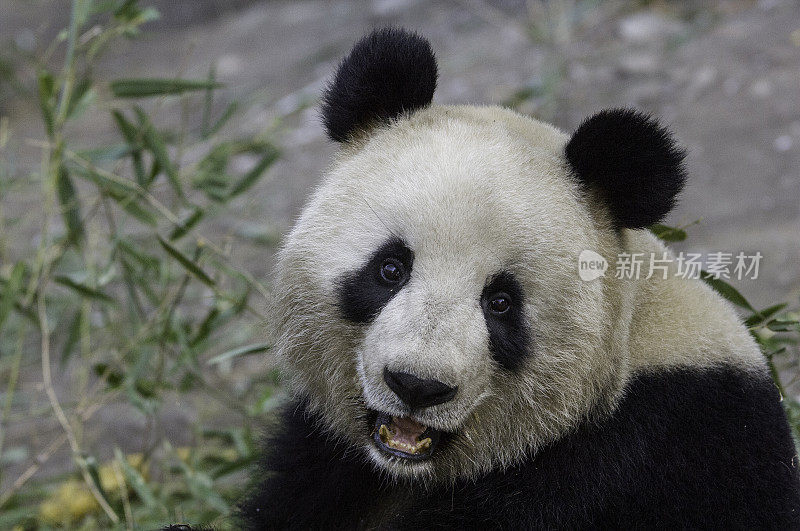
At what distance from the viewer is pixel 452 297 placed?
2.11 metres

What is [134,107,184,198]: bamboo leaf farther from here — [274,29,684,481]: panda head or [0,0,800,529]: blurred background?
[274,29,684,481]: panda head

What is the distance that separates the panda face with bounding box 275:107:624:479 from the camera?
2.12 meters

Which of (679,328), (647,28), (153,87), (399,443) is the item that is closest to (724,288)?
(679,328)

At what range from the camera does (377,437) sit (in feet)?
7.44

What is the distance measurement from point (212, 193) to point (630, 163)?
294 cm

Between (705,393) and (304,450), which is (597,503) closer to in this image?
(705,393)

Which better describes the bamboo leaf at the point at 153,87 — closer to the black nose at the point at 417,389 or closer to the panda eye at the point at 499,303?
the panda eye at the point at 499,303

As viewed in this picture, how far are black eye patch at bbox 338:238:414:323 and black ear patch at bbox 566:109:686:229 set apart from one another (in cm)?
54

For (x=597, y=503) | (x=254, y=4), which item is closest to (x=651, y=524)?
(x=597, y=503)

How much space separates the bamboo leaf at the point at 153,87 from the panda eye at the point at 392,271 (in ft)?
6.97

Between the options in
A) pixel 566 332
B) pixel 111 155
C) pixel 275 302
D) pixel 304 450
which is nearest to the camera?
pixel 566 332

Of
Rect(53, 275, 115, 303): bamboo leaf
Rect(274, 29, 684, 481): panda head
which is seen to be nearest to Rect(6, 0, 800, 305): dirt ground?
Rect(53, 275, 115, 303): bamboo leaf

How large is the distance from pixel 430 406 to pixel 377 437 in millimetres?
243

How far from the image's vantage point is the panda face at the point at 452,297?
6.94 ft
